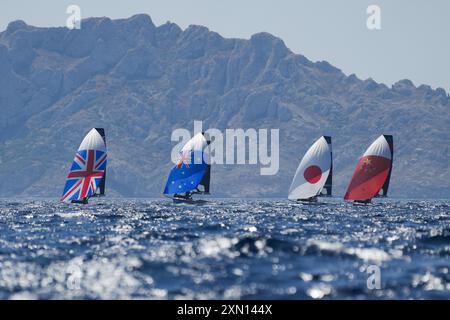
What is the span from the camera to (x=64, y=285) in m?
26.1

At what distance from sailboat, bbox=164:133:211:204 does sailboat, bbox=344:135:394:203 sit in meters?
21.6

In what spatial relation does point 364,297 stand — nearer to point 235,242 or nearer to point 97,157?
point 235,242

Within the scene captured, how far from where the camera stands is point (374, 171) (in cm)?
11169

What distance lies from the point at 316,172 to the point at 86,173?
34577 millimetres

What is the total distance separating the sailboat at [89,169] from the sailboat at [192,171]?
1207cm

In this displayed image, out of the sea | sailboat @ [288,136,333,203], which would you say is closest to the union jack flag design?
sailboat @ [288,136,333,203]

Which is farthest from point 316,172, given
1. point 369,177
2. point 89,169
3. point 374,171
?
point 89,169

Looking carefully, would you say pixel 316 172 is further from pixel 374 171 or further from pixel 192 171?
pixel 192 171

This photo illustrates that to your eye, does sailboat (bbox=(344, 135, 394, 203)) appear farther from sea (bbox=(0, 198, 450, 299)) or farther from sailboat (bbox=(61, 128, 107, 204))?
sea (bbox=(0, 198, 450, 299))

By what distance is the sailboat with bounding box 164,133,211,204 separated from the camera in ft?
368

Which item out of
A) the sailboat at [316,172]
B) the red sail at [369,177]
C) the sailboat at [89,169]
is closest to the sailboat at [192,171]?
the sailboat at [89,169]

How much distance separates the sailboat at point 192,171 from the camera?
112 m
